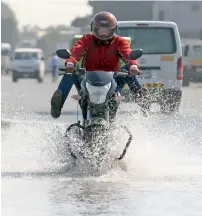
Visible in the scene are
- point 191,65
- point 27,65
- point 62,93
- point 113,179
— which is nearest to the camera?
point 113,179

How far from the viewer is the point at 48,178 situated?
34.8 feet

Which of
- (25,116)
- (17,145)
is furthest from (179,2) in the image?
(17,145)

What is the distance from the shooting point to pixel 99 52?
37.5 ft

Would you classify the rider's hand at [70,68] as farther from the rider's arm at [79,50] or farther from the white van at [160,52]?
the white van at [160,52]

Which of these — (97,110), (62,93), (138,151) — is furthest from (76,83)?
(138,151)

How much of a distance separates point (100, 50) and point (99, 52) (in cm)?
2

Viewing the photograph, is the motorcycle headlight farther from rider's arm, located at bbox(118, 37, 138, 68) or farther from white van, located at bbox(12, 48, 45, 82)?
white van, located at bbox(12, 48, 45, 82)

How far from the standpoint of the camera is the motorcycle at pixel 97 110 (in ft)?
35.6

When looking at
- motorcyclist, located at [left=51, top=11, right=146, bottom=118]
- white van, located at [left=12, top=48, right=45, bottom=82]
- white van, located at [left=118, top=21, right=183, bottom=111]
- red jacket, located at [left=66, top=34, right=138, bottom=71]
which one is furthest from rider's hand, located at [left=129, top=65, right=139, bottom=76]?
white van, located at [left=12, top=48, right=45, bottom=82]

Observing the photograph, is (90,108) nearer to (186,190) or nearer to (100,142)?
(100,142)

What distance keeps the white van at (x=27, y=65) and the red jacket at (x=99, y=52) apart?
4331 cm

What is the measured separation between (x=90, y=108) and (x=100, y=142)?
1.31 feet

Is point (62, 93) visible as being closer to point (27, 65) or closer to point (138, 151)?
point (138, 151)

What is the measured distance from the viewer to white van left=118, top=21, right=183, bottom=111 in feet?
73.5
